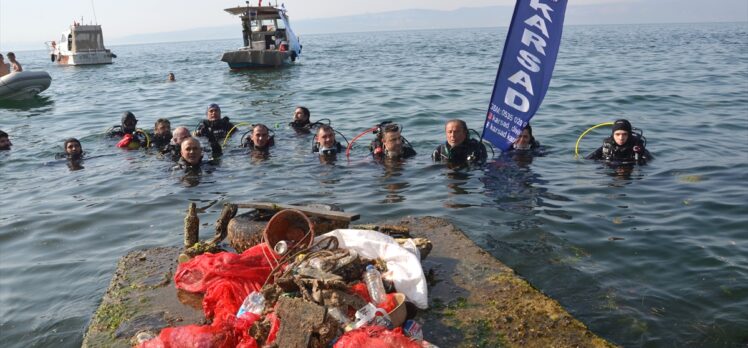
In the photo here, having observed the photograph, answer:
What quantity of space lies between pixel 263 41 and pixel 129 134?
23454 mm

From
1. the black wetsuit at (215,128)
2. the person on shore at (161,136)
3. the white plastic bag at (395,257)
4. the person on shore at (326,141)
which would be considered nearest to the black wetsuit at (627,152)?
the person on shore at (326,141)

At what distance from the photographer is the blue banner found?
6.92 m

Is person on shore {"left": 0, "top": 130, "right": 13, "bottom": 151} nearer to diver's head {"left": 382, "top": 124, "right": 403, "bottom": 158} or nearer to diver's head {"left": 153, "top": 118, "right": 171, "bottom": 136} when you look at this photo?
diver's head {"left": 153, "top": 118, "right": 171, "bottom": 136}

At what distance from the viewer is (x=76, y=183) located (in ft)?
29.4

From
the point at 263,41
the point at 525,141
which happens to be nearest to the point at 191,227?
the point at 525,141

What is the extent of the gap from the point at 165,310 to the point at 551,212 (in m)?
4.47

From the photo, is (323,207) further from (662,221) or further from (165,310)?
(662,221)

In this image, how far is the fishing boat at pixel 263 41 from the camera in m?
29.8

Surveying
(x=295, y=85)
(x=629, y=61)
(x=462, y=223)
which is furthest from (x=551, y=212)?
(x=629, y=61)

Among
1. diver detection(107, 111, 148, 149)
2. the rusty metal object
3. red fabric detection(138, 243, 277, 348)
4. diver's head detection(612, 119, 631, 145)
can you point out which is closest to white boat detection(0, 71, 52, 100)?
diver detection(107, 111, 148, 149)

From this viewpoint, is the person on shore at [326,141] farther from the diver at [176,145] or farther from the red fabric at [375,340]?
the red fabric at [375,340]

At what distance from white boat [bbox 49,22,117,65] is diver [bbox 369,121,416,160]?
3655 cm

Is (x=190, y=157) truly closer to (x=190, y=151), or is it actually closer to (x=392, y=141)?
(x=190, y=151)

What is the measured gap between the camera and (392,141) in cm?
898
